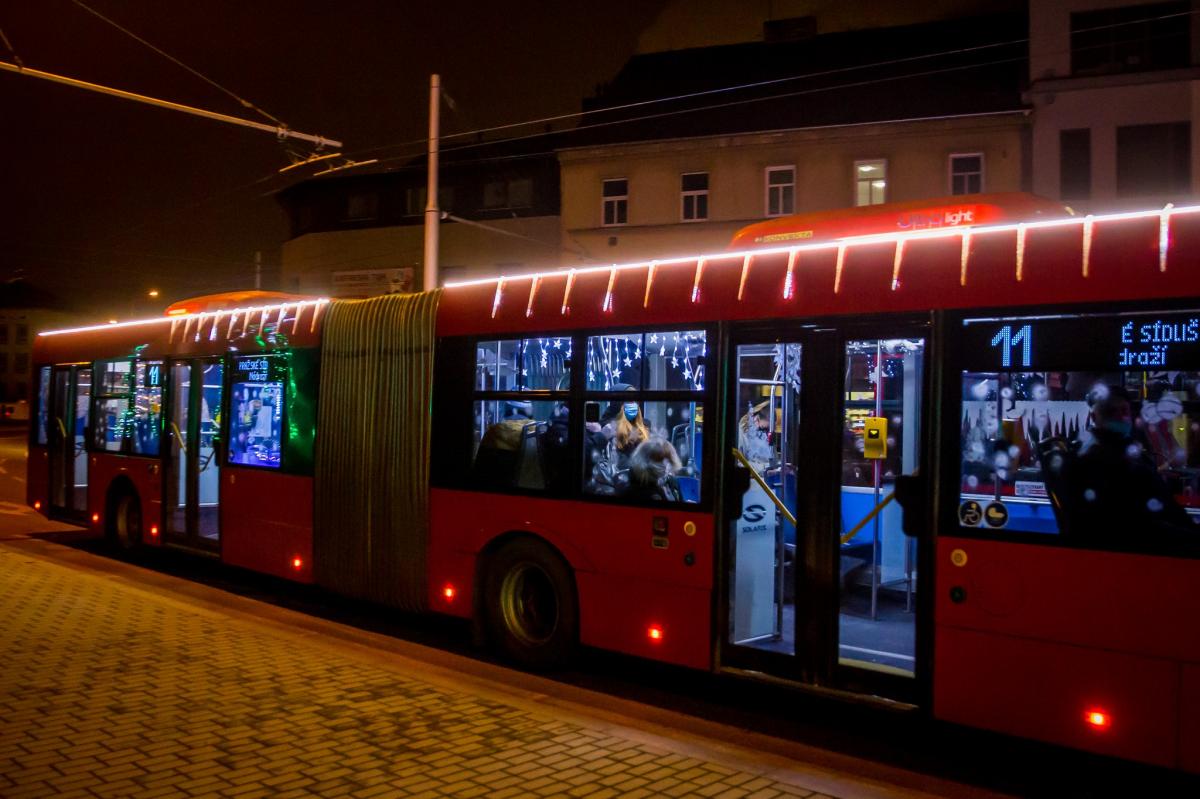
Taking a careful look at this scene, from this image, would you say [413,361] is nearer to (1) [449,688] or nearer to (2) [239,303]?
(1) [449,688]

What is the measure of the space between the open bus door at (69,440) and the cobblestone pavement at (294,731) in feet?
20.3

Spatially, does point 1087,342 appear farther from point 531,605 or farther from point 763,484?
point 531,605

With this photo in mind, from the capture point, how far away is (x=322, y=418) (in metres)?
9.63

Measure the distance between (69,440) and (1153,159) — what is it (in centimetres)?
2492

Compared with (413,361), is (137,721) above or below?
below

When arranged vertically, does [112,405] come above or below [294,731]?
above

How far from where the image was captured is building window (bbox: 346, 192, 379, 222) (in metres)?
41.8

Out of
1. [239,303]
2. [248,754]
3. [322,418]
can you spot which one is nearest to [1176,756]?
[248,754]

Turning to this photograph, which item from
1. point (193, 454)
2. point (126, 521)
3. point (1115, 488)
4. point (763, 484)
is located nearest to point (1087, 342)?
point (1115, 488)

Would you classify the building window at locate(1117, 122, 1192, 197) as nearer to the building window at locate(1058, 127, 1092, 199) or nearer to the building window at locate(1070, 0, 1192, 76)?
the building window at locate(1058, 127, 1092, 199)

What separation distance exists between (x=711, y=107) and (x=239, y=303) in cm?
2284

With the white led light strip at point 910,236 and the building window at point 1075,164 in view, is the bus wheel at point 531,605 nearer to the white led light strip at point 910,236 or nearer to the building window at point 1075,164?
the white led light strip at point 910,236

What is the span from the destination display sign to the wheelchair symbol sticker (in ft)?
2.47

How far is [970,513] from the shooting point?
5.35 m
